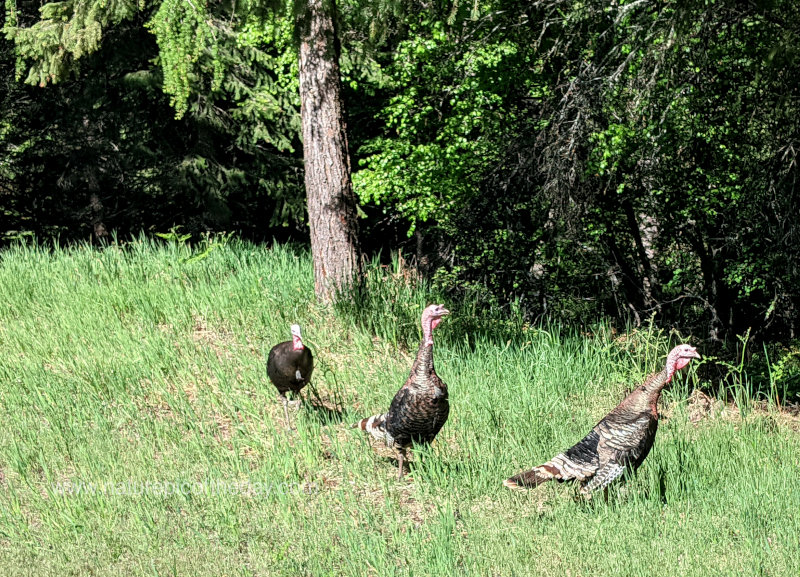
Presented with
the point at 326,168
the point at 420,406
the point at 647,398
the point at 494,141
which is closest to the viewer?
the point at 647,398

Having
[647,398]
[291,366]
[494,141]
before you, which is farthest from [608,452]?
[494,141]

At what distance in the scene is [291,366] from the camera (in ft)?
24.3

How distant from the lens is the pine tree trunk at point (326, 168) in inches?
387

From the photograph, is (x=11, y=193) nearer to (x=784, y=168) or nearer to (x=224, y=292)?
(x=224, y=292)

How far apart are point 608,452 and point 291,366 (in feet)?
9.71

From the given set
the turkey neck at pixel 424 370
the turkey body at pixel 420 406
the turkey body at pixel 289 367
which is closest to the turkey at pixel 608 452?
the turkey body at pixel 420 406

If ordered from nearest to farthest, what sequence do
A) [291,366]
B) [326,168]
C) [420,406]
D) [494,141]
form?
1. [420,406]
2. [291,366]
3. [326,168]
4. [494,141]

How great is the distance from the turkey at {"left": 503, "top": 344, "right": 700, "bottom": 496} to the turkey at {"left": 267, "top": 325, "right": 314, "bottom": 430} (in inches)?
96.3

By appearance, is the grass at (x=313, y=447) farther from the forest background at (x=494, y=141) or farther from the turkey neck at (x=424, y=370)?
the forest background at (x=494, y=141)

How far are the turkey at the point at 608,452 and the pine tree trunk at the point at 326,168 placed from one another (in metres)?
4.64

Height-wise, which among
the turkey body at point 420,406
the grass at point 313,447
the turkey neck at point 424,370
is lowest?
the grass at point 313,447

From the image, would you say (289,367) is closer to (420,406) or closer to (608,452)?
(420,406)

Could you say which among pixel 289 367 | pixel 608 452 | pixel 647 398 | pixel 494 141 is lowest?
pixel 608 452

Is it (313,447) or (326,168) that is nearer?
(313,447)
